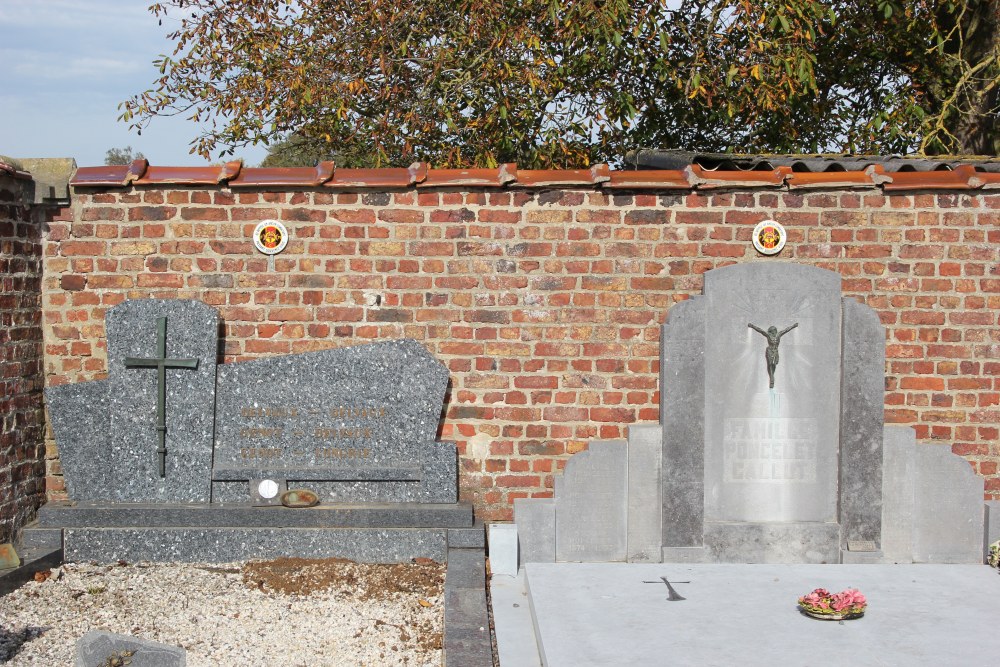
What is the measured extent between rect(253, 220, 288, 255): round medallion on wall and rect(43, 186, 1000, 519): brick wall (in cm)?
5

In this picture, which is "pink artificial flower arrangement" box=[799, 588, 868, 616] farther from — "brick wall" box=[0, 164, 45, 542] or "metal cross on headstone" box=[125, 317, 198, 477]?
"brick wall" box=[0, 164, 45, 542]

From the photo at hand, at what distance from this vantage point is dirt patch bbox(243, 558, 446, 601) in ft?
18.4

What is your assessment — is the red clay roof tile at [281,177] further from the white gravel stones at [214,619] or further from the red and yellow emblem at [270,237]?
the white gravel stones at [214,619]

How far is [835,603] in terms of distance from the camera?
5.02 metres

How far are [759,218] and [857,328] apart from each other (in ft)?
3.10

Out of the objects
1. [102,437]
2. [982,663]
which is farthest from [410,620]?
[982,663]

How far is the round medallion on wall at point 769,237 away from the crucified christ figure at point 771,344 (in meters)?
0.54

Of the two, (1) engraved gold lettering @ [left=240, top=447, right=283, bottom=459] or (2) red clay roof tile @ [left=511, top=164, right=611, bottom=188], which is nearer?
(1) engraved gold lettering @ [left=240, top=447, right=283, bottom=459]

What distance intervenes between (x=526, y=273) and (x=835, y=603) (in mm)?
2747

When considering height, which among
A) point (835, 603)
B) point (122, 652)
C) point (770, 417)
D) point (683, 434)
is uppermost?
point (770, 417)

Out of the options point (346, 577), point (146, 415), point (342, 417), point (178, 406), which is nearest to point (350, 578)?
point (346, 577)

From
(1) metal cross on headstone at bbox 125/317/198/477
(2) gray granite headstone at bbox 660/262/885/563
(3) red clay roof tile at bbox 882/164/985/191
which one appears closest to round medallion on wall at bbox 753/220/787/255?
(2) gray granite headstone at bbox 660/262/885/563

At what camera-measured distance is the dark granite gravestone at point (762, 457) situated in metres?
6.15

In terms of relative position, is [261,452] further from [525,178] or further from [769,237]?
[769,237]
